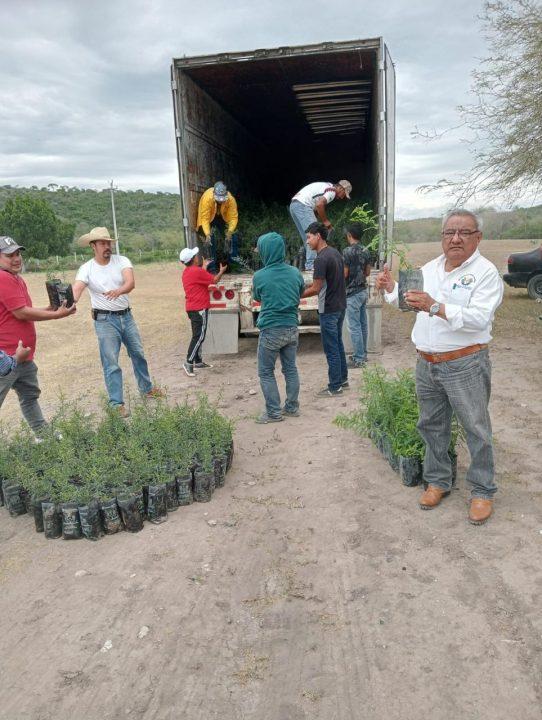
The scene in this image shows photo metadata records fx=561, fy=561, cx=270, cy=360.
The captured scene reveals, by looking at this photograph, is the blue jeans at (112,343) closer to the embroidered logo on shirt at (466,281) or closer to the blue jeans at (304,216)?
the blue jeans at (304,216)

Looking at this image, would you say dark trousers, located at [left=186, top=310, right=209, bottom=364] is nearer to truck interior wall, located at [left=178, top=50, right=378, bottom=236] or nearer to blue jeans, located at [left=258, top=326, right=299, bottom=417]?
truck interior wall, located at [left=178, top=50, right=378, bottom=236]

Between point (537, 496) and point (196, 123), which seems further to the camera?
point (196, 123)

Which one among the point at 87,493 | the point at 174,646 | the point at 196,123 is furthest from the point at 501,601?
the point at 196,123

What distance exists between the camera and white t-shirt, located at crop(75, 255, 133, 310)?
5.51m

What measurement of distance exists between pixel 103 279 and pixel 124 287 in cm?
22

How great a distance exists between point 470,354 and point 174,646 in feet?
7.21

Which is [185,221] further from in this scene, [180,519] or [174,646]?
[174,646]

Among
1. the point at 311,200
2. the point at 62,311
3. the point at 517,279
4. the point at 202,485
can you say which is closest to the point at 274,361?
the point at 202,485

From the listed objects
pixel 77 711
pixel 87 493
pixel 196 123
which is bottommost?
pixel 77 711

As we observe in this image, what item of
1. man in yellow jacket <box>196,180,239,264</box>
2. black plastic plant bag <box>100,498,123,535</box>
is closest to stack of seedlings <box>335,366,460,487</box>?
black plastic plant bag <box>100,498,123,535</box>

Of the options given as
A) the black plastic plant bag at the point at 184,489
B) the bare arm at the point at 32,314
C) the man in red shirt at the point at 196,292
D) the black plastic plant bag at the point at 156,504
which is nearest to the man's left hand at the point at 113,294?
the bare arm at the point at 32,314

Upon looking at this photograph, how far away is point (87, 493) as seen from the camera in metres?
3.62

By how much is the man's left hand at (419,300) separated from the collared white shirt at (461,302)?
93 mm

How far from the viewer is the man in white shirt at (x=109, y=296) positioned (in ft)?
18.0
